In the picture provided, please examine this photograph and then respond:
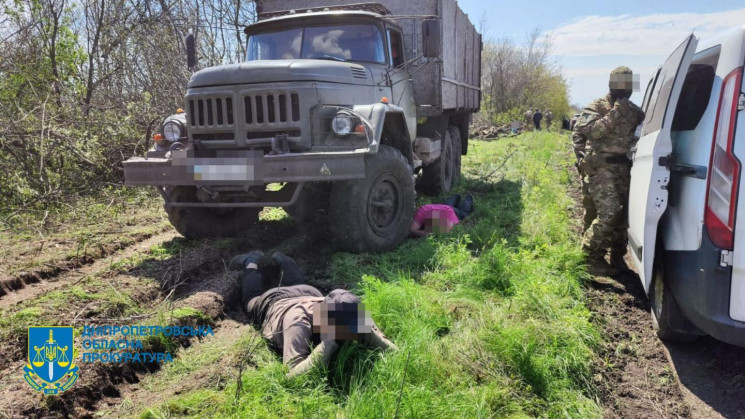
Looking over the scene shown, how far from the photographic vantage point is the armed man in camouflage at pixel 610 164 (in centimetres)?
429

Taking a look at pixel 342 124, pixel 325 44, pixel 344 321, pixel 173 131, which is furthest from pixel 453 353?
pixel 325 44

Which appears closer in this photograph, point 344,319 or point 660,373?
point 344,319

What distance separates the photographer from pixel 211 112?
15.5 ft

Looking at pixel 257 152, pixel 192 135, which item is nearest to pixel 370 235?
pixel 257 152

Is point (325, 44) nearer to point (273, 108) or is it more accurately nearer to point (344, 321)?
point (273, 108)

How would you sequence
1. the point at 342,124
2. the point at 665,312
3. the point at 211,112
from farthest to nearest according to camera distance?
the point at 211,112
the point at 342,124
the point at 665,312

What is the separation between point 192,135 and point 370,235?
6.67ft

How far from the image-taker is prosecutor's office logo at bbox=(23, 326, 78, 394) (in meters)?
2.59

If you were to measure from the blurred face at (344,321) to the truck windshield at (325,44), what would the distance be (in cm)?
336

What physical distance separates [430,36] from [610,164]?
2.43m

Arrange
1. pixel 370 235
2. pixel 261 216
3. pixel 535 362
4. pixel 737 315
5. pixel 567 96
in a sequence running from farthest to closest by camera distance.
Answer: pixel 567 96 < pixel 261 216 < pixel 370 235 < pixel 535 362 < pixel 737 315

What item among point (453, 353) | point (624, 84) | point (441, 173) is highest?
point (624, 84)

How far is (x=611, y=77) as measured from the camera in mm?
4328

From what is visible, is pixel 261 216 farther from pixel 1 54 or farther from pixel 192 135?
pixel 1 54
